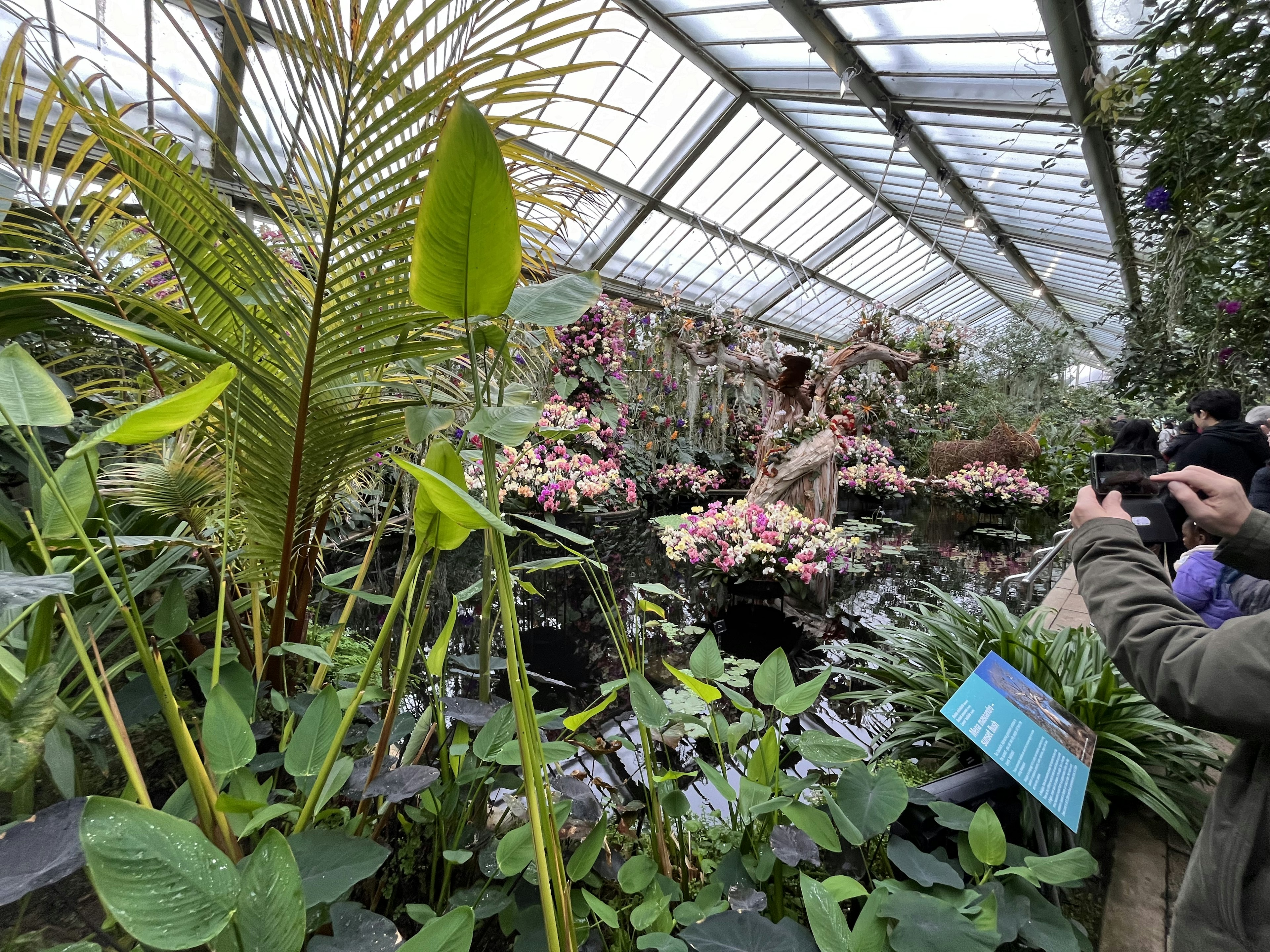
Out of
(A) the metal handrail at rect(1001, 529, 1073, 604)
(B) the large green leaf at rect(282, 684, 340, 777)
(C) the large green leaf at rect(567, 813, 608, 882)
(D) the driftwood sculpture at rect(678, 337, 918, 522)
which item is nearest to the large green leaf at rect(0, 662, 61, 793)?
(B) the large green leaf at rect(282, 684, 340, 777)

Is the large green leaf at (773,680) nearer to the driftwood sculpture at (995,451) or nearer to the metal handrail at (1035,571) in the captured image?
the metal handrail at (1035,571)

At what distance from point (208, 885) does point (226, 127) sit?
237 inches

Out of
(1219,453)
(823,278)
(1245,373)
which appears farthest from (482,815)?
(823,278)

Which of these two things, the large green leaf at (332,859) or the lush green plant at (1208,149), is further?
the lush green plant at (1208,149)

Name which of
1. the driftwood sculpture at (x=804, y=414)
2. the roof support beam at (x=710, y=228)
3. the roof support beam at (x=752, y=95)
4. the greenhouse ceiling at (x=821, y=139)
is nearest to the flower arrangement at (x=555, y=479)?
the driftwood sculpture at (x=804, y=414)

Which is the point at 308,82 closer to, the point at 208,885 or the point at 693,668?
the point at 208,885

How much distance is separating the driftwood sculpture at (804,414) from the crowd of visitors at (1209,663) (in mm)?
3311

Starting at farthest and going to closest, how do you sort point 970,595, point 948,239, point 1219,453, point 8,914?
point 948,239 → point 970,595 → point 1219,453 → point 8,914

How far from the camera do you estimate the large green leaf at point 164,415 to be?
46 cm

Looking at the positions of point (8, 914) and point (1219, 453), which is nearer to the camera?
point (8, 914)

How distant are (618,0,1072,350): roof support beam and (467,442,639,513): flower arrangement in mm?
3024

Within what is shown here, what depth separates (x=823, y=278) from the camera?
1224 centimetres

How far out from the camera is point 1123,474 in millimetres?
1031

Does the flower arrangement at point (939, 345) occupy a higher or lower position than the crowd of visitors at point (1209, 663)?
higher
